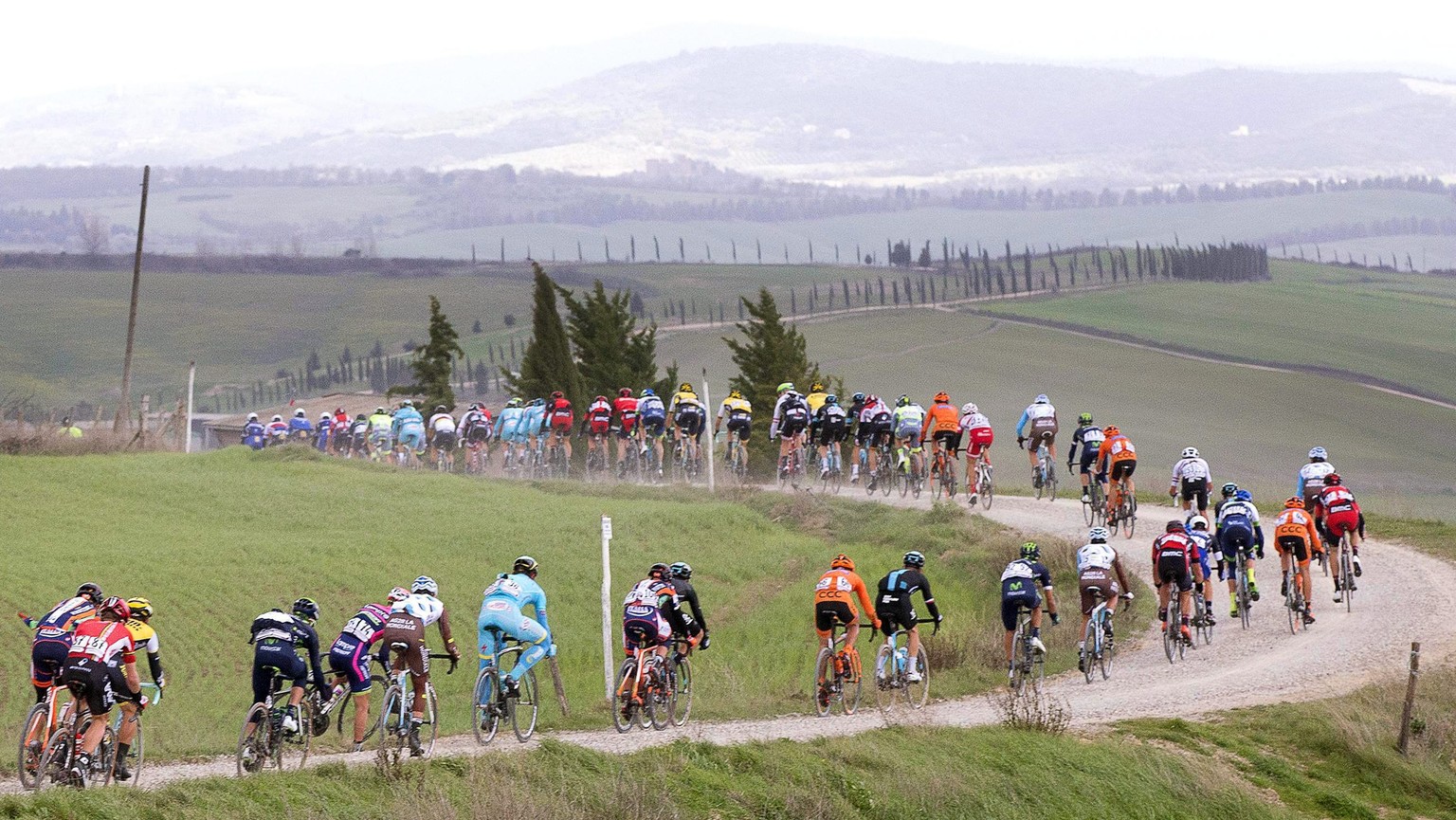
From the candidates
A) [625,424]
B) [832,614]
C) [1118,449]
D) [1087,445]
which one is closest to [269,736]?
[832,614]

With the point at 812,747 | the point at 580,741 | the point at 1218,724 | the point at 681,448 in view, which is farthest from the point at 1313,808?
the point at 681,448

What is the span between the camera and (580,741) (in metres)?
18.8

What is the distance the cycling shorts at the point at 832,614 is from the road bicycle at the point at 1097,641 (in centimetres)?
396

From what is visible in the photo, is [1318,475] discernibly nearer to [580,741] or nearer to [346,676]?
[580,741]

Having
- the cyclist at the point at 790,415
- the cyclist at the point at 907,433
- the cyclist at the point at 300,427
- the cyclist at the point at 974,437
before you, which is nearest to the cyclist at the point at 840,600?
the cyclist at the point at 974,437

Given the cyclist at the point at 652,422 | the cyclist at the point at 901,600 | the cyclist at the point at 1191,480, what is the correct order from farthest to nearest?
the cyclist at the point at 652,422 → the cyclist at the point at 1191,480 → the cyclist at the point at 901,600

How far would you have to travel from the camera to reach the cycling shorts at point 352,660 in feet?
57.2

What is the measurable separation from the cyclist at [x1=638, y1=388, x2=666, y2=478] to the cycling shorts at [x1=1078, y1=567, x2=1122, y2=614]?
1924 cm

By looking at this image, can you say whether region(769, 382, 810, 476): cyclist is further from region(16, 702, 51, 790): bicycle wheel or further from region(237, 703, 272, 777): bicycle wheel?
region(16, 702, 51, 790): bicycle wheel

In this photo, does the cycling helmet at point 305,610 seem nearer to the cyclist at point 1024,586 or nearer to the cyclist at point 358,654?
the cyclist at point 358,654

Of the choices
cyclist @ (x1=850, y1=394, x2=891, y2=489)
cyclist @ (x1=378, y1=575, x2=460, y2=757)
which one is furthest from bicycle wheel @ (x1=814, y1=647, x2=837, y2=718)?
cyclist @ (x1=850, y1=394, x2=891, y2=489)

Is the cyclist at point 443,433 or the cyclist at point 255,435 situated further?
the cyclist at point 255,435

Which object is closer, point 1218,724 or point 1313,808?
point 1313,808

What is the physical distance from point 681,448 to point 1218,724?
23.7 m
